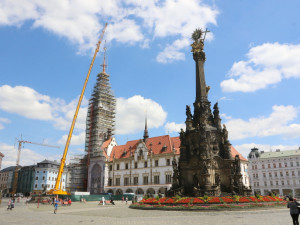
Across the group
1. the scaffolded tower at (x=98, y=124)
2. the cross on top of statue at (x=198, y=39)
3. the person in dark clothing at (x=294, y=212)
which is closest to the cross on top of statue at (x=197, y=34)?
the cross on top of statue at (x=198, y=39)

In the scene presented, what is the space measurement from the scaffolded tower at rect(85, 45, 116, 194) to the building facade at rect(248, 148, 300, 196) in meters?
48.1

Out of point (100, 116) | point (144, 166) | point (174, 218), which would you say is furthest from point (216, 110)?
point (100, 116)

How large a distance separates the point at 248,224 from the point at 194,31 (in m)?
24.9

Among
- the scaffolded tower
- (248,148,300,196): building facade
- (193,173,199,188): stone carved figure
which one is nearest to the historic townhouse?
the scaffolded tower

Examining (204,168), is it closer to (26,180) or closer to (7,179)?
(26,180)

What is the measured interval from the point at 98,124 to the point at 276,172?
56.8 meters

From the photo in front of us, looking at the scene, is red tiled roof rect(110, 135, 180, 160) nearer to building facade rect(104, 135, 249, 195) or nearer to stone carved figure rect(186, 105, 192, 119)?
building facade rect(104, 135, 249, 195)

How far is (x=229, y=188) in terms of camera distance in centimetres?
2361

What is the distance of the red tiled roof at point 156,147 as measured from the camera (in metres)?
61.6

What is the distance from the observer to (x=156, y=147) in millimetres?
64688

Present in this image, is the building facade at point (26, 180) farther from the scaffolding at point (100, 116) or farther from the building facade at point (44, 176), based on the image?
the scaffolding at point (100, 116)

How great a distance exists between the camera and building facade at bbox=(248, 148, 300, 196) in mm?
72750

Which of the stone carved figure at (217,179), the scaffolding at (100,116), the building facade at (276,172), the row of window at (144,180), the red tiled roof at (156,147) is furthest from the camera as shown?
the scaffolding at (100,116)

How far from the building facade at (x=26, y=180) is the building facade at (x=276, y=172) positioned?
81.3 metres
